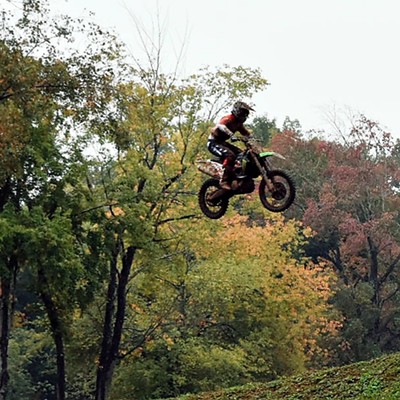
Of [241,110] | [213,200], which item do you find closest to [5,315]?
[213,200]

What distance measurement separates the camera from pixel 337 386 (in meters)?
15.6

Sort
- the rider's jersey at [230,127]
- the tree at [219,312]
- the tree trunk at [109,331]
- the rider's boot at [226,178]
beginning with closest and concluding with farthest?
the rider's jersey at [230,127] → the rider's boot at [226,178] → the tree trunk at [109,331] → the tree at [219,312]

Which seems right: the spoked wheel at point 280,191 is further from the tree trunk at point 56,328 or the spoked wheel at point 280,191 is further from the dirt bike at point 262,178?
the tree trunk at point 56,328

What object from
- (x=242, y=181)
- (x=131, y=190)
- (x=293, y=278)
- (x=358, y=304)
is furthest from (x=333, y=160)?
(x=242, y=181)

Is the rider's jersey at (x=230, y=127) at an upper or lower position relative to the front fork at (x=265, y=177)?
upper

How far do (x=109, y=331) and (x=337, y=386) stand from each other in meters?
7.41

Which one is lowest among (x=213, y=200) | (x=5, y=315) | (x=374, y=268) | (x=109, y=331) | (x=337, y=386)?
(x=337, y=386)

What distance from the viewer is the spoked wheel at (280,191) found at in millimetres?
7020

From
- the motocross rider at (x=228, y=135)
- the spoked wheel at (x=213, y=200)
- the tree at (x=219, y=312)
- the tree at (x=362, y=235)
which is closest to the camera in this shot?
the motocross rider at (x=228, y=135)

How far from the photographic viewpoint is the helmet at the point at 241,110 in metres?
6.94

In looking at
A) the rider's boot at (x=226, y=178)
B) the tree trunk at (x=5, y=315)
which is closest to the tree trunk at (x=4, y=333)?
the tree trunk at (x=5, y=315)

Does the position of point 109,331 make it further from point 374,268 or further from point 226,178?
point 374,268

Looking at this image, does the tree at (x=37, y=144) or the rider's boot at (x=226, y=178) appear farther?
the tree at (x=37, y=144)

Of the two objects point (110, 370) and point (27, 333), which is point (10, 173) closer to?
point (110, 370)
